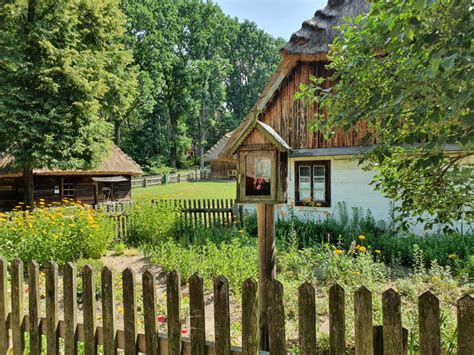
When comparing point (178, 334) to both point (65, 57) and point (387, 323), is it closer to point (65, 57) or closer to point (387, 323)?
point (387, 323)

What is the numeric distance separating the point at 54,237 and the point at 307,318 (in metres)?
5.95

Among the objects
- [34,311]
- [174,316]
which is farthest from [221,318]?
[34,311]

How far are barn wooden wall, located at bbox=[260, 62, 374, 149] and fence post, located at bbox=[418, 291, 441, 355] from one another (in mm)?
8924

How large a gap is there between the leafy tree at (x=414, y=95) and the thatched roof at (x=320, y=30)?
7.80 metres

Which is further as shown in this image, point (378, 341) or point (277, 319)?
point (277, 319)

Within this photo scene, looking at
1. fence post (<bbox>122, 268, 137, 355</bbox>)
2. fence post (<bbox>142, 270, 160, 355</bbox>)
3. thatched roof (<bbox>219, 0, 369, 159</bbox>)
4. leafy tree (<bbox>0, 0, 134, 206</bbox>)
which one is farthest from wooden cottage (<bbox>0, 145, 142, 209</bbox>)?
fence post (<bbox>142, 270, 160, 355</bbox>)

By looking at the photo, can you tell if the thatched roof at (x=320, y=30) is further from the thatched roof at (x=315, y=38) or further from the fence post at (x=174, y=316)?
the fence post at (x=174, y=316)

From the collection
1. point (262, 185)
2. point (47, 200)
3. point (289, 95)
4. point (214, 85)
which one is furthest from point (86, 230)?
point (214, 85)

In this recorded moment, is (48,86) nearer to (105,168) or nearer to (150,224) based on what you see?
(105,168)

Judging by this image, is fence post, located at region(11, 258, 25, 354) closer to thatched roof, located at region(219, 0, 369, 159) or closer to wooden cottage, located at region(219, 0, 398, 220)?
wooden cottage, located at region(219, 0, 398, 220)

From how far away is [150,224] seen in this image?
8.76m

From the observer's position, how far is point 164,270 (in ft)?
20.3

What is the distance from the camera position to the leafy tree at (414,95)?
59.1 inches

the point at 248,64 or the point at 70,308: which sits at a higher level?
the point at 248,64
